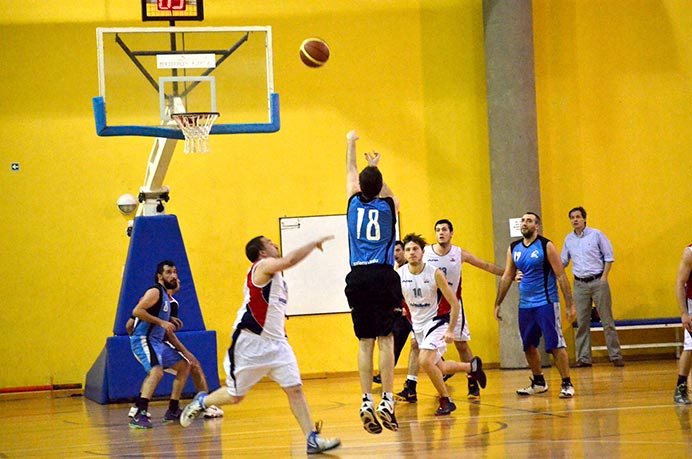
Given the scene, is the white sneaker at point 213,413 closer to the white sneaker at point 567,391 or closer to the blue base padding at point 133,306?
the blue base padding at point 133,306

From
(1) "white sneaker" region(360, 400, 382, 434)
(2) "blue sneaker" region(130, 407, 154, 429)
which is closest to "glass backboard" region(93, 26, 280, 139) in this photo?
(2) "blue sneaker" region(130, 407, 154, 429)

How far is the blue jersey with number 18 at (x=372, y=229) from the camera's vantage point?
286 inches

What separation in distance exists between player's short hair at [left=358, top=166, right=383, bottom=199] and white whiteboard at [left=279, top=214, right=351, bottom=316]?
22.7 ft

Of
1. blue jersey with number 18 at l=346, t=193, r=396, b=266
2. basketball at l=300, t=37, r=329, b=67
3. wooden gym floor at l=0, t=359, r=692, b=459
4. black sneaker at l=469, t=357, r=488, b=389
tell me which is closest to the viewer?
wooden gym floor at l=0, t=359, r=692, b=459

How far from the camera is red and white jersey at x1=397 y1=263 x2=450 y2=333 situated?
31.6 ft

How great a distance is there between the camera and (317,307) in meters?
14.3

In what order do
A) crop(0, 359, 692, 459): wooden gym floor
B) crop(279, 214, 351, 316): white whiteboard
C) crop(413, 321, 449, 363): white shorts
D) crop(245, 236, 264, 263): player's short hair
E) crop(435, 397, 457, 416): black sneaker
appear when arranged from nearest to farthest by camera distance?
crop(0, 359, 692, 459): wooden gym floor → crop(245, 236, 264, 263): player's short hair → crop(435, 397, 457, 416): black sneaker → crop(413, 321, 449, 363): white shorts → crop(279, 214, 351, 316): white whiteboard

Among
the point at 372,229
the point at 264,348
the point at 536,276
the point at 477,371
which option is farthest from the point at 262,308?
the point at 536,276

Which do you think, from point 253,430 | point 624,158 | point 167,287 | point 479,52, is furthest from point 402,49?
point 253,430

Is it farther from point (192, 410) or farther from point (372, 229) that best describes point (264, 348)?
point (372, 229)

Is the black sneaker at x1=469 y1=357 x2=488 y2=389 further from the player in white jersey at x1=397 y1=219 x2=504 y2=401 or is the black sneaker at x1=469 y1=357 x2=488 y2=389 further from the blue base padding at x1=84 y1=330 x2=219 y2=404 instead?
the blue base padding at x1=84 y1=330 x2=219 y2=404

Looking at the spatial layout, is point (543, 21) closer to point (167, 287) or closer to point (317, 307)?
point (317, 307)

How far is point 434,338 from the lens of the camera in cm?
950

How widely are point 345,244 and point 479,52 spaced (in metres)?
3.45
